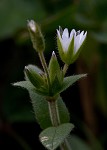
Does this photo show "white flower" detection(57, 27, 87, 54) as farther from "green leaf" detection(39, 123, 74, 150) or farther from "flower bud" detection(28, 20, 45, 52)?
"green leaf" detection(39, 123, 74, 150)

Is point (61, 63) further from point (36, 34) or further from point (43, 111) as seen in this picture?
point (36, 34)

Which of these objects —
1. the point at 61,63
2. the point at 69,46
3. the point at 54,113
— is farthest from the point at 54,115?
the point at 61,63

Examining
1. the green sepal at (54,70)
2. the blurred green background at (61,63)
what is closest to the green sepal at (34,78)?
the green sepal at (54,70)

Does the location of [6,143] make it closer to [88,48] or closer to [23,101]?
[23,101]

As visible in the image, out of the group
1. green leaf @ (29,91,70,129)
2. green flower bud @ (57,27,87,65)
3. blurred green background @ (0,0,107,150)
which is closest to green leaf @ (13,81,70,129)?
green leaf @ (29,91,70,129)

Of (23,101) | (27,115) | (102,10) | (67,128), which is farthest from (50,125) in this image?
(102,10)
